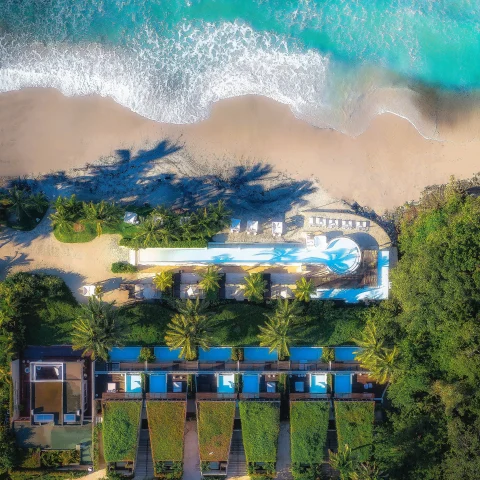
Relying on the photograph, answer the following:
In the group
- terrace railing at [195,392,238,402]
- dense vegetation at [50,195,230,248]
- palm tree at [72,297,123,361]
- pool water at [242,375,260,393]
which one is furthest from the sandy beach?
terrace railing at [195,392,238,402]

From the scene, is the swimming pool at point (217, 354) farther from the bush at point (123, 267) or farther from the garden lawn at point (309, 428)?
the bush at point (123, 267)

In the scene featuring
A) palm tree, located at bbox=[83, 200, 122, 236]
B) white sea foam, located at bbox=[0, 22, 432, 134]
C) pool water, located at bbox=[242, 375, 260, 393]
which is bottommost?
pool water, located at bbox=[242, 375, 260, 393]

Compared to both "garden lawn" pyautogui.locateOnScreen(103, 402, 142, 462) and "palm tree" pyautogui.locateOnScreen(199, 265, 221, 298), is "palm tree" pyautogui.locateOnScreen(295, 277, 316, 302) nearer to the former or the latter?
"palm tree" pyautogui.locateOnScreen(199, 265, 221, 298)

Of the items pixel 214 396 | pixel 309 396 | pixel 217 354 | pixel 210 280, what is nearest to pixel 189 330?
pixel 210 280

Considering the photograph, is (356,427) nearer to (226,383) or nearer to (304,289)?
(226,383)

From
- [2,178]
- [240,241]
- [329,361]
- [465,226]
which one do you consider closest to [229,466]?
[329,361]

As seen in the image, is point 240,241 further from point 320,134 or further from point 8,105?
point 8,105
